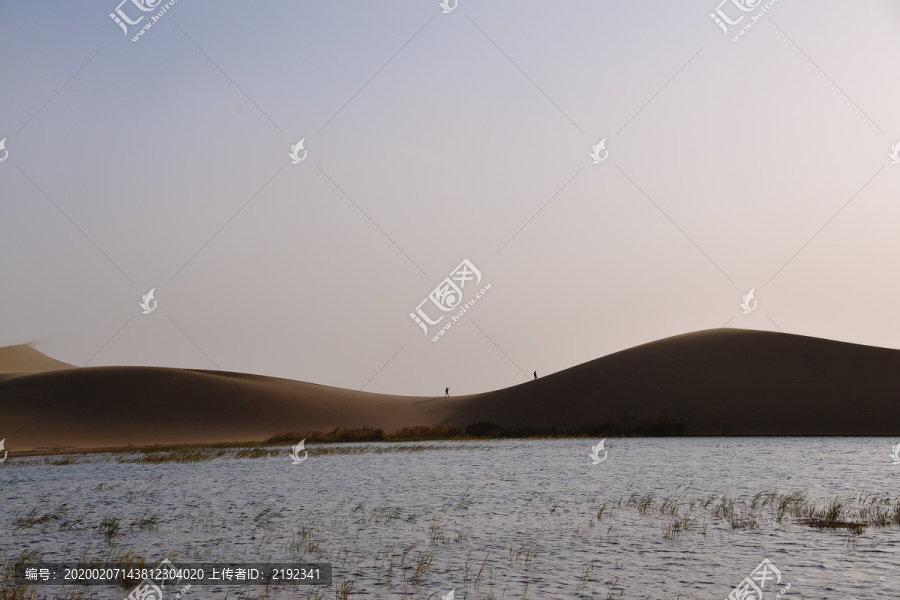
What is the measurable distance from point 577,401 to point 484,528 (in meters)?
64.4

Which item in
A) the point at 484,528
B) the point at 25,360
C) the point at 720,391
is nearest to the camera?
the point at 484,528

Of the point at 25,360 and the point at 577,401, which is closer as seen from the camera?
the point at 577,401

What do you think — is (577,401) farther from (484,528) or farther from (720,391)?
(484,528)

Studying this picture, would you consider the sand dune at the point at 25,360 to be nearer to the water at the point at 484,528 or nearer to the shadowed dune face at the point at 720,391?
the shadowed dune face at the point at 720,391

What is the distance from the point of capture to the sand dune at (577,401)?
69438 mm

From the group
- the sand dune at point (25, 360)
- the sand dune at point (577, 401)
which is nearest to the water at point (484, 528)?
the sand dune at point (577, 401)

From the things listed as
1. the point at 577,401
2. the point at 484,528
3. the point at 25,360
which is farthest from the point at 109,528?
the point at 25,360

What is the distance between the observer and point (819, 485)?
26188mm

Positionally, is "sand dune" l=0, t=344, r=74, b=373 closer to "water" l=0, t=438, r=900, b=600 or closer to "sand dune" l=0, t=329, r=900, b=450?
"sand dune" l=0, t=329, r=900, b=450

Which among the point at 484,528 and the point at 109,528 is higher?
the point at 109,528

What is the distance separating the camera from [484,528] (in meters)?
18.8

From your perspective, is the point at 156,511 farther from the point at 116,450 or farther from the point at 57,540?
the point at 116,450

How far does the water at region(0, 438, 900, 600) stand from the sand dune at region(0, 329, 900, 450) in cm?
3441

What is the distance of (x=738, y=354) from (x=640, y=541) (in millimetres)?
71314
